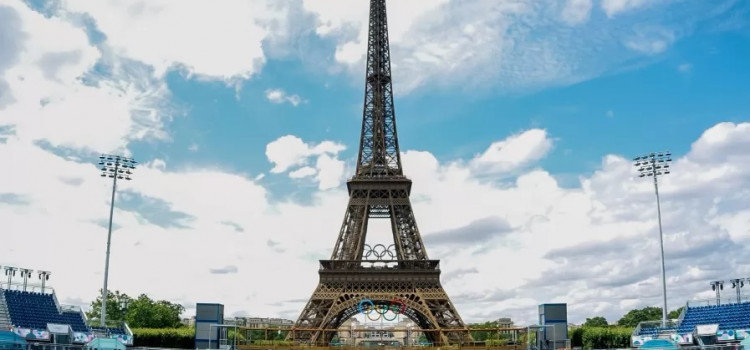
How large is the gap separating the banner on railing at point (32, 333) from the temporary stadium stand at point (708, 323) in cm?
4072

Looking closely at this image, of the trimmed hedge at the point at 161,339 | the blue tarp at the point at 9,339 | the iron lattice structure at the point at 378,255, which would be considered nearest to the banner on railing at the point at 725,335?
the iron lattice structure at the point at 378,255

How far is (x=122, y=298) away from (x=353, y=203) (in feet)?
128

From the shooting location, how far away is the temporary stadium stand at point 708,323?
157ft

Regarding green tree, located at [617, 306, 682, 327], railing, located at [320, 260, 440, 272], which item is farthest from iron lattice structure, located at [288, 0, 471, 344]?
green tree, located at [617, 306, 682, 327]

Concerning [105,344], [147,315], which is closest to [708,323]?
[105,344]

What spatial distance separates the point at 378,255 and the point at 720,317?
30640 millimetres

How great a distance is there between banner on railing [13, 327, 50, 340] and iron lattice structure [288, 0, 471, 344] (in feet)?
68.7

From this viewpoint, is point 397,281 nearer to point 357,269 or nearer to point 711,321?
point 357,269

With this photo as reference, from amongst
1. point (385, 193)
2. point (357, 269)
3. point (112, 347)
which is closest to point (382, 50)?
point (385, 193)

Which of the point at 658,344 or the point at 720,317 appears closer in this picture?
the point at 658,344

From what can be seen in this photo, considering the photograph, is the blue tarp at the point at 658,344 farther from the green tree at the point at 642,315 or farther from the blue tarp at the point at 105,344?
the green tree at the point at 642,315

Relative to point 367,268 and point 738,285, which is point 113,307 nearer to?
point 367,268

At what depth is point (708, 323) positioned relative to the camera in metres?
53.1

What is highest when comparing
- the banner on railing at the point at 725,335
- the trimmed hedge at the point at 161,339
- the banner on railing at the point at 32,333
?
the banner on railing at the point at 725,335
